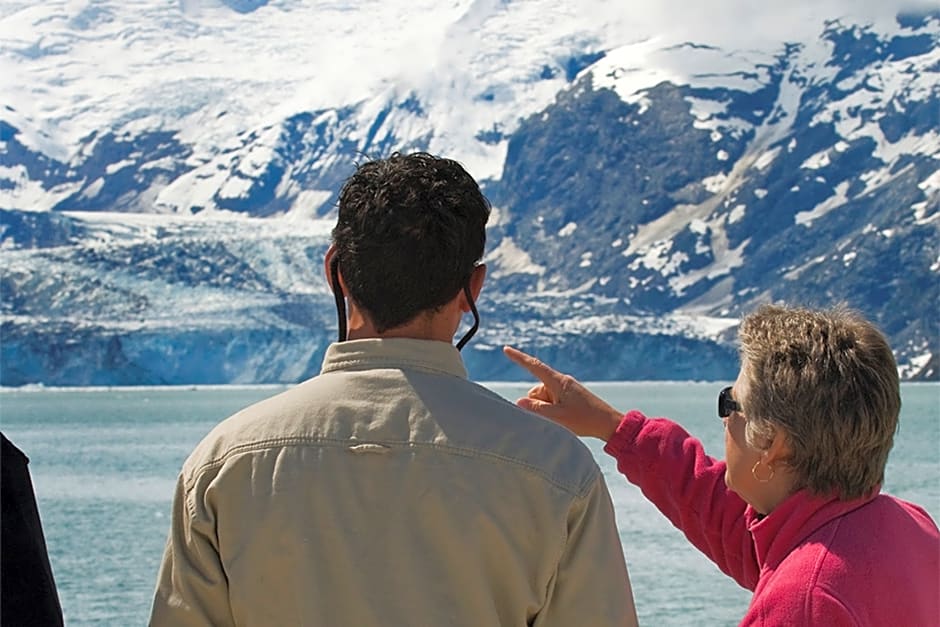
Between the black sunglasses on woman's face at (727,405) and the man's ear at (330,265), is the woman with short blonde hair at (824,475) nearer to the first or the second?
the black sunglasses on woman's face at (727,405)

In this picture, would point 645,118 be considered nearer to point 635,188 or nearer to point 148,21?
point 635,188

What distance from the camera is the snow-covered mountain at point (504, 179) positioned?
73.5 metres

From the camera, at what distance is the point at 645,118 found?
375 feet

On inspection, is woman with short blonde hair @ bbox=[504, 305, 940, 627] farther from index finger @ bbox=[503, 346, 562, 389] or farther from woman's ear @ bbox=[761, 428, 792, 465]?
index finger @ bbox=[503, 346, 562, 389]

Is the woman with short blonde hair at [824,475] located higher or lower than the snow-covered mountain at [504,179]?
higher

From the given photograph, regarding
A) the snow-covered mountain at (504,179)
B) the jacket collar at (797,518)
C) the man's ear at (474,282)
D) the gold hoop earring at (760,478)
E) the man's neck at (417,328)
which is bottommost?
the snow-covered mountain at (504,179)

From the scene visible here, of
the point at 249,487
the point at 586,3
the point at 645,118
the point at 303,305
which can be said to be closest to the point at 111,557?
the point at 249,487

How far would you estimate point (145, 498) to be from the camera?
28453 millimetres

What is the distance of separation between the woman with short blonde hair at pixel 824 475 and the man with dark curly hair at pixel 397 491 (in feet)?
0.79

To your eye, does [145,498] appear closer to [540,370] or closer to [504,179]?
[540,370]

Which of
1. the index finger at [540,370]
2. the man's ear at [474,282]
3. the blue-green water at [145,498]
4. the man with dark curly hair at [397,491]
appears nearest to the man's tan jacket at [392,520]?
the man with dark curly hair at [397,491]

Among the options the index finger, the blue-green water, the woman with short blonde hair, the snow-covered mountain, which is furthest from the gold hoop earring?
the snow-covered mountain

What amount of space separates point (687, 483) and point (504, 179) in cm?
11190

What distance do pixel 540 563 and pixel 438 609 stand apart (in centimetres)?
12
